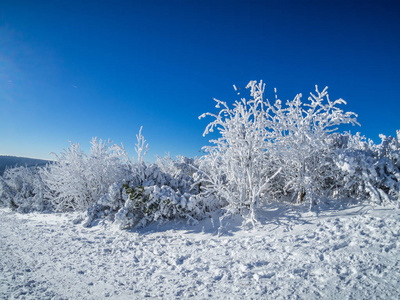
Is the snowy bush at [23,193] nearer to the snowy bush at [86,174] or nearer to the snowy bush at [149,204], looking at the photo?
the snowy bush at [86,174]

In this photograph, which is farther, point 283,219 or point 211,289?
point 283,219

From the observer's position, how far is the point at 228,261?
332cm

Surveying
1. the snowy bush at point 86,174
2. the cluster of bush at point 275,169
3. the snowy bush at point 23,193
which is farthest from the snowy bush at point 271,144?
the snowy bush at point 23,193

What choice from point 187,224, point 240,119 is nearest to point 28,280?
point 187,224

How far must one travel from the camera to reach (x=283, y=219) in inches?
181

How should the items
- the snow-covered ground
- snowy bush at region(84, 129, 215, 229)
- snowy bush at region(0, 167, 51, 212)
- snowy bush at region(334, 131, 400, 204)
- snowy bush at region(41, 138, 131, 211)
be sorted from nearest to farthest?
the snow-covered ground, snowy bush at region(334, 131, 400, 204), snowy bush at region(84, 129, 215, 229), snowy bush at region(41, 138, 131, 211), snowy bush at region(0, 167, 51, 212)

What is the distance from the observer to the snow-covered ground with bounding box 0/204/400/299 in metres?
2.51

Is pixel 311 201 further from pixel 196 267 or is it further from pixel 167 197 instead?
pixel 167 197

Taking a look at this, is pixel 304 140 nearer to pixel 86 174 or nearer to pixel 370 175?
pixel 370 175

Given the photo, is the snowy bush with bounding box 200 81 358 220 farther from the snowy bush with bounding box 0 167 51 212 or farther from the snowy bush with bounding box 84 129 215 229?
the snowy bush with bounding box 0 167 51 212

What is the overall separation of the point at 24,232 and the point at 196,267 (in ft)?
19.2

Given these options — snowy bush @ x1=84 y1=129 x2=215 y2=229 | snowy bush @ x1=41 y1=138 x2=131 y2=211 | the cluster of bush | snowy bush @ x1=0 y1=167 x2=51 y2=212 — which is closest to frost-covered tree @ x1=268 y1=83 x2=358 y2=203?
the cluster of bush

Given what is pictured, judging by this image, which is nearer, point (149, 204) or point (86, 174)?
point (149, 204)

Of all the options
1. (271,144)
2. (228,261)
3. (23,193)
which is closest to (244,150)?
(271,144)
